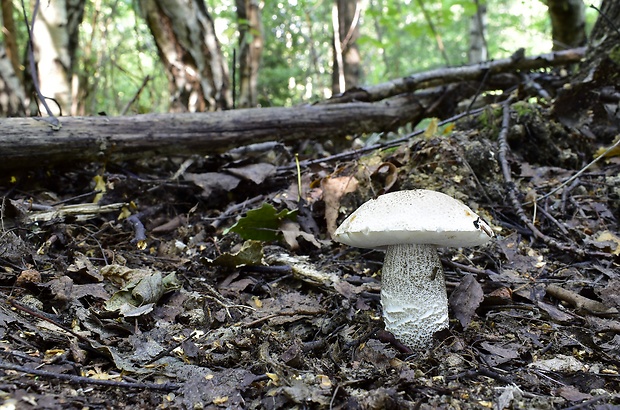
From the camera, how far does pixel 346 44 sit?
7523 mm

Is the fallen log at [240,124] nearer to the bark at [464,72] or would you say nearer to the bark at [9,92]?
the bark at [464,72]

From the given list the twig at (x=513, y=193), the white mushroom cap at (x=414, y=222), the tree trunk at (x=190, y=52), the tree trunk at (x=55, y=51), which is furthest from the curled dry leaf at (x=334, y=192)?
the tree trunk at (x=55, y=51)

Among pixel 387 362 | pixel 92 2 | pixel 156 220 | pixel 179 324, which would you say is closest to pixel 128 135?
pixel 156 220

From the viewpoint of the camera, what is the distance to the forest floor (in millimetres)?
1616

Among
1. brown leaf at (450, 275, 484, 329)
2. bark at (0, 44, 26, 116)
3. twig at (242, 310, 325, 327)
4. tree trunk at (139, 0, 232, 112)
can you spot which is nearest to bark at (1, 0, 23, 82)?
bark at (0, 44, 26, 116)

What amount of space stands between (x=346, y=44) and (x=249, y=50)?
5.69ft

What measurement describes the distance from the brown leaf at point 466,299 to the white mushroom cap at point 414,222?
0.38 metres

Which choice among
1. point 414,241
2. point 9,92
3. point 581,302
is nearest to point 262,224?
point 414,241

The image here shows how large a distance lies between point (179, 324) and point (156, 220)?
1.40 m

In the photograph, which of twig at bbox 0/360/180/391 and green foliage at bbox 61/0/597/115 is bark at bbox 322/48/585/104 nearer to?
green foliage at bbox 61/0/597/115

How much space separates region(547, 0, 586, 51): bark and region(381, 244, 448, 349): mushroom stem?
5.21 m

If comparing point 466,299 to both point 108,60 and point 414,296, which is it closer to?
point 414,296

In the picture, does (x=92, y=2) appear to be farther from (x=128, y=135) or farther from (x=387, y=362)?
(x=387, y=362)

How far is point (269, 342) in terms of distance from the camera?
1.97m
